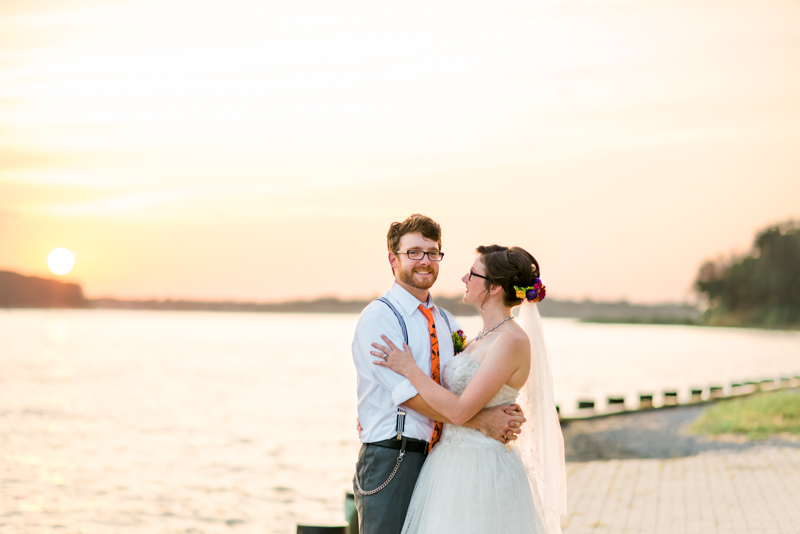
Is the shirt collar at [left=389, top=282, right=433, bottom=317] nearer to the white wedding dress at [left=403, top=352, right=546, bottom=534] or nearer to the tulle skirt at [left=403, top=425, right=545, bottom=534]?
the white wedding dress at [left=403, top=352, right=546, bottom=534]

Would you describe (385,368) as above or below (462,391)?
above

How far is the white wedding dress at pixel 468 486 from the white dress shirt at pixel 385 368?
0.18 m

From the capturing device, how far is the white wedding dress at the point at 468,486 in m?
4.77

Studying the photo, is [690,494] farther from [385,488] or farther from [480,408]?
[385,488]

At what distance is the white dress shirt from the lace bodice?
0.46ft

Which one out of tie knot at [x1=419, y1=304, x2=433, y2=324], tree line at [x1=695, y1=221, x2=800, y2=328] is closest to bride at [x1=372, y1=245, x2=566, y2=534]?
tie knot at [x1=419, y1=304, x2=433, y2=324]

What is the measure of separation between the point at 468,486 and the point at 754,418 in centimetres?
1566

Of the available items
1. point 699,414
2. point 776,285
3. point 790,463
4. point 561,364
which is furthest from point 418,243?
point 776,285

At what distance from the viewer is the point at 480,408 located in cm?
471

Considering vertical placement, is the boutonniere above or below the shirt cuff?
above

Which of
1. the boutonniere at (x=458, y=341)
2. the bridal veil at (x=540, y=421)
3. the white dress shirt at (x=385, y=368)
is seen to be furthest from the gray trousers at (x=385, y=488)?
the bridal veil at (x=540, y=421)

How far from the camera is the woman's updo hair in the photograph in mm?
4965

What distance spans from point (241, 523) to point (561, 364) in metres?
49.6

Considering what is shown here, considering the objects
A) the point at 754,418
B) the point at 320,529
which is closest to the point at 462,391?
the point at 320,529
